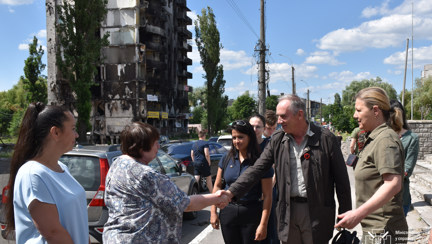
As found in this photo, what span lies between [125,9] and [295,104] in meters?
49.3

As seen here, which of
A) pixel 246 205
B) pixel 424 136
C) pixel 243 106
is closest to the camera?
pixel 246 205

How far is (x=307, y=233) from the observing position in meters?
2.92

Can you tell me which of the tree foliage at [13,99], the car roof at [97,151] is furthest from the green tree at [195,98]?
the car roof at [97,151]

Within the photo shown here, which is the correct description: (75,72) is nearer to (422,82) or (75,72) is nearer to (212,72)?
(212,72)

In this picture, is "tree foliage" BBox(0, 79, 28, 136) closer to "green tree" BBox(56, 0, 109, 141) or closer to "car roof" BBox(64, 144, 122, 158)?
"green tree" BBox(56, 0, 109, 141)

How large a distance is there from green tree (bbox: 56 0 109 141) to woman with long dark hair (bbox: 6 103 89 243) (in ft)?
94.6

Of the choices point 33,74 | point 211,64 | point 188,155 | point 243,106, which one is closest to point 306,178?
point 188,155

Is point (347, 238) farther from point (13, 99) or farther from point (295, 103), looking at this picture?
point (13, 99)

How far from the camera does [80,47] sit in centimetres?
2944

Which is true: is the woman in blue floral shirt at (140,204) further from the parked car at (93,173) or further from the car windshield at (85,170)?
the car windshield at (85,170)

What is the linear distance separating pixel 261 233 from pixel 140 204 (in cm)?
158

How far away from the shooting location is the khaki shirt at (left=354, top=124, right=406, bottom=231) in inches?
101

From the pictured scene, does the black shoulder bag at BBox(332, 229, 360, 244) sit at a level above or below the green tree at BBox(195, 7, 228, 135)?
below

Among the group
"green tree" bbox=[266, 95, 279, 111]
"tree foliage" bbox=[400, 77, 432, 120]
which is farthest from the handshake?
"green tree" bbox=[266, 95, 279, 111]
